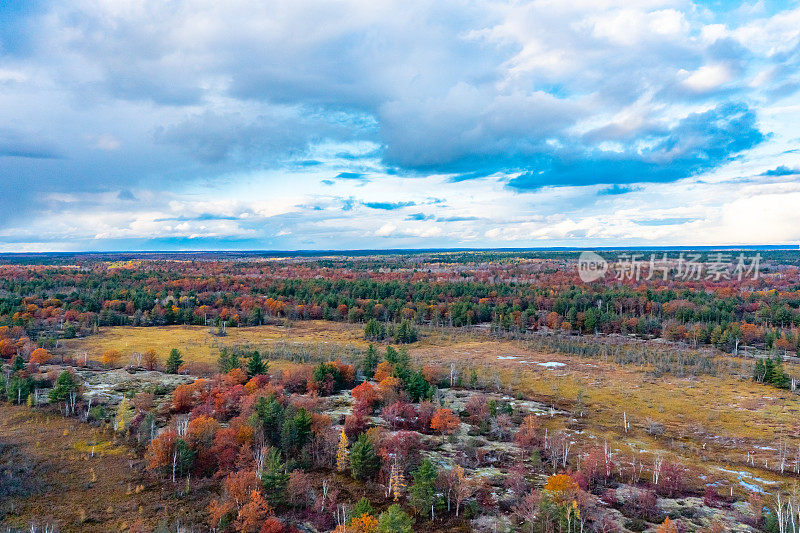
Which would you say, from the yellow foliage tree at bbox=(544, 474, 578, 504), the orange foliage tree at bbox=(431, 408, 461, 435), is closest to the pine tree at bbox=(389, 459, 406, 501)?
→ the orange foliage tree at bbox=(431, 408, 461, 435)

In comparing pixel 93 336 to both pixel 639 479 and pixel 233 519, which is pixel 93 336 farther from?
pixel 639 479

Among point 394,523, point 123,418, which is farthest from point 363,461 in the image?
point 123,418

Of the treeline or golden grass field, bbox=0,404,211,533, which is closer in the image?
golden grass field, bbox=0,404,211,533

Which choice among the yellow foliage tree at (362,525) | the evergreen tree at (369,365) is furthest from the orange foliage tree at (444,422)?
the evergreen tree at (369,365)

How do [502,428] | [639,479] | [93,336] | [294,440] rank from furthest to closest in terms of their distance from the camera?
1. [93,336]
2. [502,428]
3. [294,440]
4. [639,479]

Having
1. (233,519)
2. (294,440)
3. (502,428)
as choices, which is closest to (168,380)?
(294,440)

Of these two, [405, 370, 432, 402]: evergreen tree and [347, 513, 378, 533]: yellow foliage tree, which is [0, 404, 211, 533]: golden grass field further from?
[405, 370, 432, 402]: evergreen tree

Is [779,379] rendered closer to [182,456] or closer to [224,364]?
[182,456]
